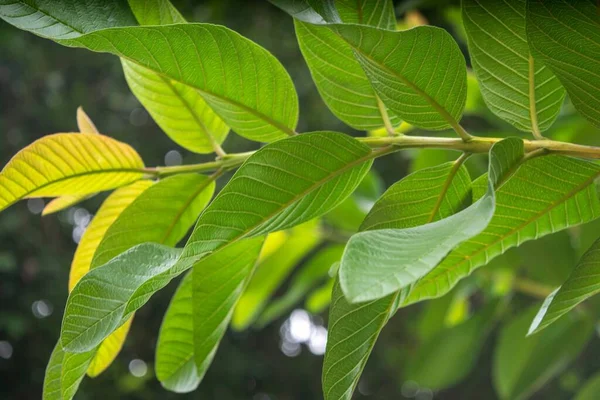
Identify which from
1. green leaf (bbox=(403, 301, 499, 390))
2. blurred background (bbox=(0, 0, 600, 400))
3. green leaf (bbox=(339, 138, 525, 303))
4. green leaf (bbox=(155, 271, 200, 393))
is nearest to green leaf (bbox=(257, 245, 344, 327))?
green leaf (bbox=(403, 301, 499, 390))

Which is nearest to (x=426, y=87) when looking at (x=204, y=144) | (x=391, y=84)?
(x=391, y=84)

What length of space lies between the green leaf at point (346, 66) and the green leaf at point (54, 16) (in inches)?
4.4

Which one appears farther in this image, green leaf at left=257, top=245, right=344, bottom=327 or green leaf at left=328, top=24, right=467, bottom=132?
green leaf at left=257, top=245, right=344, bottom=327

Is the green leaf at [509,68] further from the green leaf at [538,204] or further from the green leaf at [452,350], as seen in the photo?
the green leaf at [452,350]

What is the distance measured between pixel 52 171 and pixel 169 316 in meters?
0.13

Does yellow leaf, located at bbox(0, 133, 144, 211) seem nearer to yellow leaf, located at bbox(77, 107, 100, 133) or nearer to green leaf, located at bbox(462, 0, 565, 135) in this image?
yellow leaf, located at bbox(77, 107, 100, 133)

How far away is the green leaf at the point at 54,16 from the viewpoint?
0.34 meters

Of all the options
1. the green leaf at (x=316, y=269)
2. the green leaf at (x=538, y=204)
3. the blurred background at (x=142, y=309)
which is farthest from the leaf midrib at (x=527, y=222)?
the blurred background at (x=142, y=309)

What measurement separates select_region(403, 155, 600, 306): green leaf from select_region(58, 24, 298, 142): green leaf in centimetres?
13

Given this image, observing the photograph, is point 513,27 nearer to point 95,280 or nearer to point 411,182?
point 411,182

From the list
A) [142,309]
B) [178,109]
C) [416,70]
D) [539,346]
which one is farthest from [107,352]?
[142,309]

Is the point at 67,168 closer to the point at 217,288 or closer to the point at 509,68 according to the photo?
the point at 217,288

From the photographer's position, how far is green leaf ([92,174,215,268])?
419 mm

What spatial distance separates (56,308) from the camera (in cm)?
666
